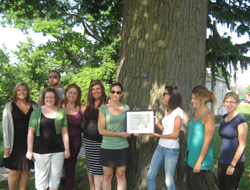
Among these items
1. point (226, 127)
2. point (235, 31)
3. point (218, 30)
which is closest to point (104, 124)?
point (226, 127)

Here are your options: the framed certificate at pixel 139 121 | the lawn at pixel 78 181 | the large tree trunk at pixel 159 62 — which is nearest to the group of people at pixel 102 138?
the framed certificate at pixel 139 121

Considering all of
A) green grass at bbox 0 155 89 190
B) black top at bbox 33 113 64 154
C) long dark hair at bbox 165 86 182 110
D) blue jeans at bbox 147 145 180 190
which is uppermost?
long dark hair at bbox 165 86 182 110

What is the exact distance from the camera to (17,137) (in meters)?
4.07

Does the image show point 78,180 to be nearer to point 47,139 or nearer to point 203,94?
point 47,139

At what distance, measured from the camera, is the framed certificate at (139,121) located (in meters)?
3.61

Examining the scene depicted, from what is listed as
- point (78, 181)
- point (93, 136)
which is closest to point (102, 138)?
point (93, 136)

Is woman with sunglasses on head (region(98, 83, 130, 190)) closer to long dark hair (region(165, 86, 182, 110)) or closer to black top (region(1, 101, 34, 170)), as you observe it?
long dark hair (region(165, 86, 182, 110))

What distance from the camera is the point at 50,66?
23078 millimetres

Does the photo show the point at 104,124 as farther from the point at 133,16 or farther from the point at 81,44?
the point at 81,44

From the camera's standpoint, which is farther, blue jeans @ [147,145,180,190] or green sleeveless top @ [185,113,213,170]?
blue jeans @ [147,145,180,190]

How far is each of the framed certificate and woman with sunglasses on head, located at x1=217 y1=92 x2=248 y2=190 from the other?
40.3 inches

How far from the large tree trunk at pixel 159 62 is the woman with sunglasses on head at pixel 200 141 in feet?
2.67

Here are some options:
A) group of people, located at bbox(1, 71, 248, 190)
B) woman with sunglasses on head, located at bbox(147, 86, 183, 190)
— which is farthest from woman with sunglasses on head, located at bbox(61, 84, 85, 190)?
woman with sunglasses on head, located at bbox(147, 86, 183, 190)

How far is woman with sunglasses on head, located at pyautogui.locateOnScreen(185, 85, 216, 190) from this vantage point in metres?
3.14
